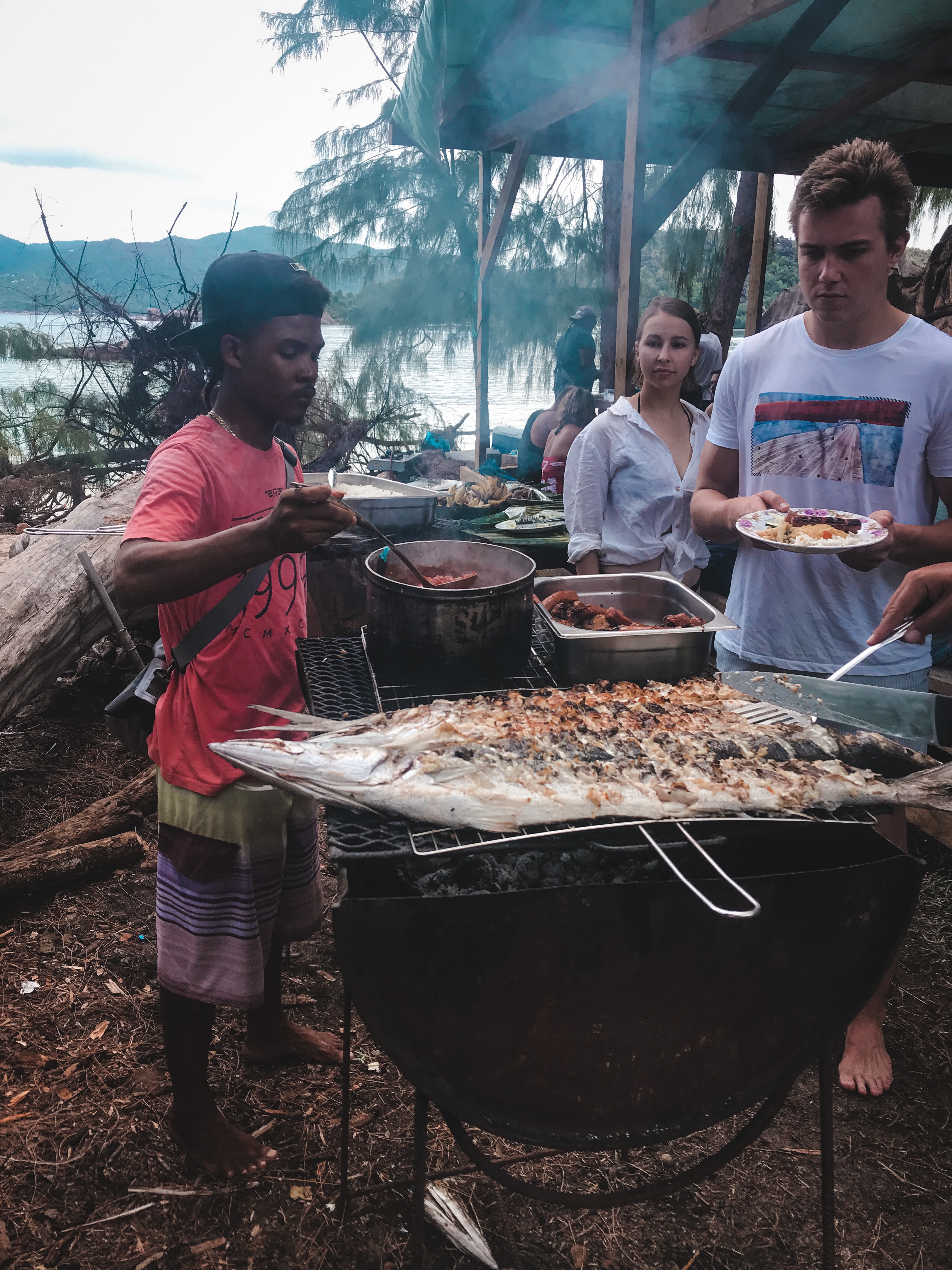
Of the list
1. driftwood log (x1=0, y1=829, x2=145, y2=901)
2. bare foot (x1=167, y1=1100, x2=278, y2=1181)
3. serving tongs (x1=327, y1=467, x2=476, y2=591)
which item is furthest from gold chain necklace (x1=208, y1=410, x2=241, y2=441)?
driftwood log (x1=0, y1=829, x2=145, y2=901)

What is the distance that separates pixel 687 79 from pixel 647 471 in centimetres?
475

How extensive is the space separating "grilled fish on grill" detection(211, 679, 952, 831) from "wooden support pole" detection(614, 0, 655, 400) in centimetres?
470

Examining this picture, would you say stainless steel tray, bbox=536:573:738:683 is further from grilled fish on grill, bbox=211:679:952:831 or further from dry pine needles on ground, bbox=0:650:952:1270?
dry pine needles on ground, bbox=0:650:952:1270

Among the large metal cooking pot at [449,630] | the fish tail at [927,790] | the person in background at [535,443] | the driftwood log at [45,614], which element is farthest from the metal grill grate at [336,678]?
the person in background at [535,443]

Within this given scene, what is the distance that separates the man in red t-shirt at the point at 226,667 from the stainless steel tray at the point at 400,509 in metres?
3.05

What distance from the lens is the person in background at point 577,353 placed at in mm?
9133

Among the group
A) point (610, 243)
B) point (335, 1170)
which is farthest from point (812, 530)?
point (610, 243)

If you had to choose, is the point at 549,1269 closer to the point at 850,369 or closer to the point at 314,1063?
the point at 314,1063

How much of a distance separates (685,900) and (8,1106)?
2785 mm

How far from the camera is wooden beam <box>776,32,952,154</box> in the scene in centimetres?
570

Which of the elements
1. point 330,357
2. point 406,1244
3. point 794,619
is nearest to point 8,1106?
point 406,1244

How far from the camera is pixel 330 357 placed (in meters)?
14.8

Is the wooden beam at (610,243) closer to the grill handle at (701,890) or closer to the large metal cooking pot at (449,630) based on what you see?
the large metal cooking pot at (449,630)

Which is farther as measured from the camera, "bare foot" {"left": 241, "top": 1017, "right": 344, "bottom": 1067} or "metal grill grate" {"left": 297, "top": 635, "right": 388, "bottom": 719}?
"bare foot" {"left": 241, "top": 1017, "right": 344, "bottom": 1067}
